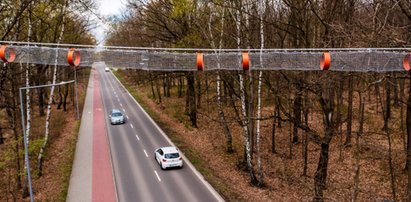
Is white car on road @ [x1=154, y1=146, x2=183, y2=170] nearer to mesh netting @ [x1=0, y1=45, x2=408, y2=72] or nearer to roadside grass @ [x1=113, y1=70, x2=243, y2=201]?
roadside grass @ [x1=113, y1=70, x2=243, y2=201]

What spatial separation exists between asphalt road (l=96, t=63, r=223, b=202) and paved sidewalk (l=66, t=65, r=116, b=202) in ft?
1.84

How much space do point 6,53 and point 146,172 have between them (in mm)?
15527

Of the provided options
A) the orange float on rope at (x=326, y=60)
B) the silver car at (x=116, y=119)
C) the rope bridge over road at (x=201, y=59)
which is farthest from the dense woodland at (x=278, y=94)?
the silver car at (x=116, y=119)

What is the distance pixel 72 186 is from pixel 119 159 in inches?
213

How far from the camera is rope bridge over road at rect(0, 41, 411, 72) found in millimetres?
10164

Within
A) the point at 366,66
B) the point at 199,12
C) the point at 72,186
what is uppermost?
the point at 199,12

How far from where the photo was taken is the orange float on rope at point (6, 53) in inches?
420

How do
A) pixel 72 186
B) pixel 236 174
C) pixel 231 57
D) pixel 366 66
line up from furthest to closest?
pixel 236 174 → pixel 72 186 → pixel 231 57 → pixel 366 66

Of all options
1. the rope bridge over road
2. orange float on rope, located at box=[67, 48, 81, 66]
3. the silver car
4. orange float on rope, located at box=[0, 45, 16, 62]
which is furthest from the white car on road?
orange float on rope, located at box=[0, 45, 16, 62]

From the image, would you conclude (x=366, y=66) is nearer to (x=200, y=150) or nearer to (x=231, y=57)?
(x=231, y=57)

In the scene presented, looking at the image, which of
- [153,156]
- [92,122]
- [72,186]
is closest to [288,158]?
[153,156]

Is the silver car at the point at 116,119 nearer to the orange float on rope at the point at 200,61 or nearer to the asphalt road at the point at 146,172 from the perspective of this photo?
the asphalt road at the point at 146,172

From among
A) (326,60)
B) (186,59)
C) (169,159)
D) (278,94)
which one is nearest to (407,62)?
(326,60)

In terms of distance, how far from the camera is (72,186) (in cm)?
2266
